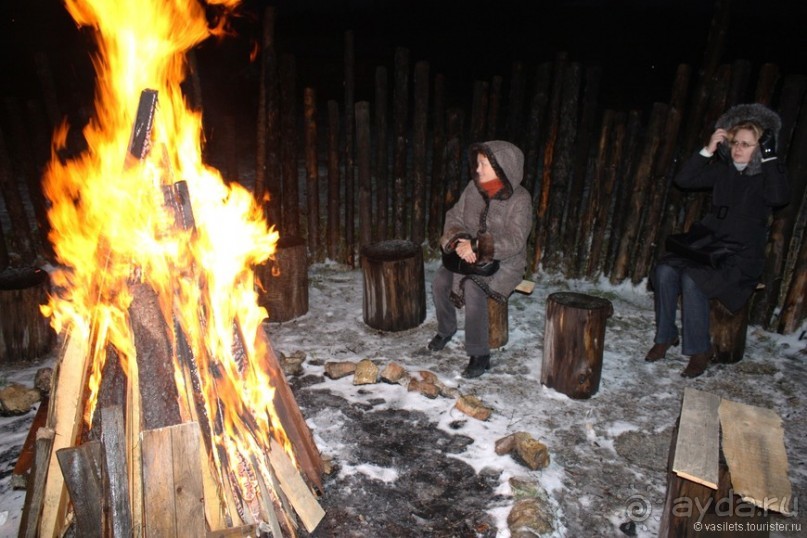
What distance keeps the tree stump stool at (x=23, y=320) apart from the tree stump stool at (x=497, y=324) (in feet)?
12.9

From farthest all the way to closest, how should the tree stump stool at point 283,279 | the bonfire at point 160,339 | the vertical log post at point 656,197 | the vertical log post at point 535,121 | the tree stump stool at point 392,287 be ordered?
the vertical log post at point 535,121, the vertical log post at point 656,197, the tree stump stool at point 283,279, the tree stump stool at point 392,287, the bonfire at point 160,339

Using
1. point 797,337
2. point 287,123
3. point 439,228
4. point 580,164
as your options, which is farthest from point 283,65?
point 797,337

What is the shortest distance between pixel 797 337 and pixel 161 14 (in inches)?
231

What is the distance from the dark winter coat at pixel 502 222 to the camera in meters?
4.29

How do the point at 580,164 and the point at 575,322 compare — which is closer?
the point at 575,322

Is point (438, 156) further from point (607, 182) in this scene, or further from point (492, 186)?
point (607, 182)

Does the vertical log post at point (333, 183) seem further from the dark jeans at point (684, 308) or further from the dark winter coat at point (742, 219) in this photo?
the dark winter coat at point (742, 219)

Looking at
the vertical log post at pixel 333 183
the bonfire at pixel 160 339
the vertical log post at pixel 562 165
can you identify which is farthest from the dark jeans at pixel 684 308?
the vertical log post at pixel 333 183

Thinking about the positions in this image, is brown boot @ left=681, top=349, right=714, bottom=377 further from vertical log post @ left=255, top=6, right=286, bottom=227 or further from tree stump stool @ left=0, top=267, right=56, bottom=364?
tree stump stool @ left=0, top=267, right=56, bottom=364

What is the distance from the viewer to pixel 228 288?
2963 millimetres

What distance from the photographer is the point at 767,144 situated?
4.06 meters

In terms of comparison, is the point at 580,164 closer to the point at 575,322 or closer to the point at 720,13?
the point at 720,13

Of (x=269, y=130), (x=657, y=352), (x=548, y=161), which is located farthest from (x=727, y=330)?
(x=269, y=130)

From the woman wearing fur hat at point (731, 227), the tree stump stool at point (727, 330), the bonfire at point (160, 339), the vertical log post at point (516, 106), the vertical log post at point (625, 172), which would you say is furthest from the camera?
the vertical log post at point (516, 106)
